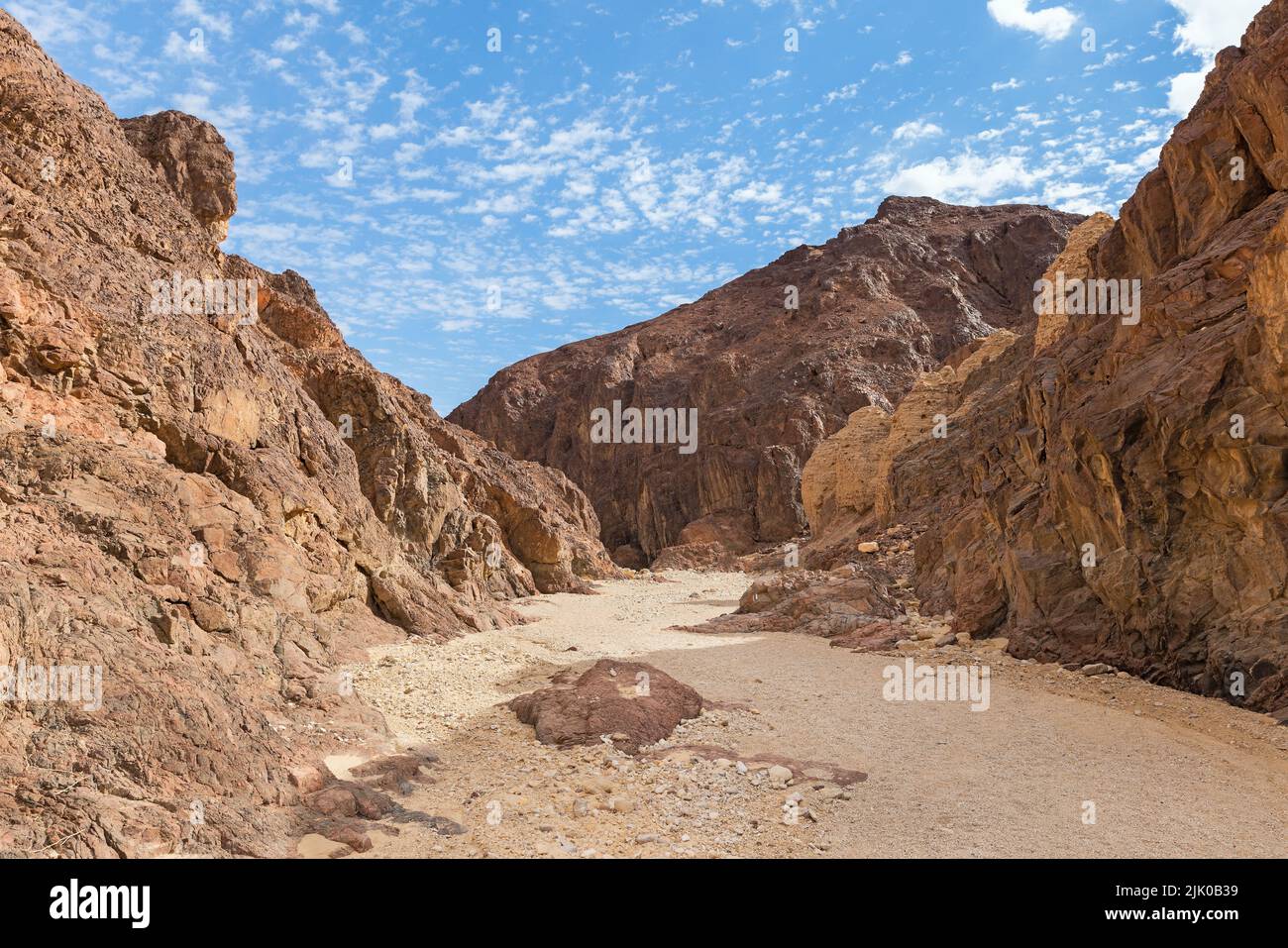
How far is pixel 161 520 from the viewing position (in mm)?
9188

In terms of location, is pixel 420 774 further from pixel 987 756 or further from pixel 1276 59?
pixel 1276 59

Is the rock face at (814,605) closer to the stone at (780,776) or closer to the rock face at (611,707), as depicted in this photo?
the rock face at (611,707)

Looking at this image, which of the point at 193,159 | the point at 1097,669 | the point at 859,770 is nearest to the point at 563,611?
the point at 193,159

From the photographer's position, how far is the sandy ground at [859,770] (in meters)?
6.18

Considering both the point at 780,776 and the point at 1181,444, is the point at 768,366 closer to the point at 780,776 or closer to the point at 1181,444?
the point at 1181,444

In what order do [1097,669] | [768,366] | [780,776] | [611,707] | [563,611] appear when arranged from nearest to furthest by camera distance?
[780,776]
[611,707]
[1097,669]
[563,611]
[768,366]

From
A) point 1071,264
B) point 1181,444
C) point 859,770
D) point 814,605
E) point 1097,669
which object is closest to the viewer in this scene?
point 859,770

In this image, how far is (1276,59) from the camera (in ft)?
35.9

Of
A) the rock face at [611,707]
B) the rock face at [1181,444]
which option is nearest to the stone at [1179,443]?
the rock face at [1181,444]

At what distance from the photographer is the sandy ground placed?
6180 millimetres

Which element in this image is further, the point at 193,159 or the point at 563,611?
the point at 563,611

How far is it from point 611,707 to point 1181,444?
8.29 m

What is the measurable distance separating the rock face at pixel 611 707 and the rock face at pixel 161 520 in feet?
6.20
